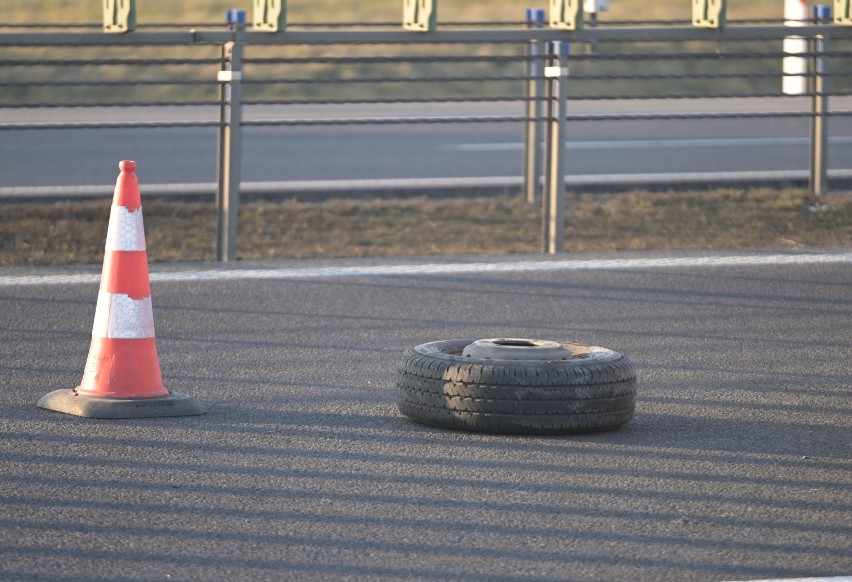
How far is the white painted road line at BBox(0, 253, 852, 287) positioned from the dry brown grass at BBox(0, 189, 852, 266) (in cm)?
90

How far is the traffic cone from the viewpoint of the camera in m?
5.14

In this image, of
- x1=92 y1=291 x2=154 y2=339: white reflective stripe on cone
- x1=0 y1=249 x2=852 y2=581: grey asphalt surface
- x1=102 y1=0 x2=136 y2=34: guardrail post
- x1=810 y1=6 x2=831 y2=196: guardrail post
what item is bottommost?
x1=0 y1=249 x2=852 y2=581: grey asphalt surface

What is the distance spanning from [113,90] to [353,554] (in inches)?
761

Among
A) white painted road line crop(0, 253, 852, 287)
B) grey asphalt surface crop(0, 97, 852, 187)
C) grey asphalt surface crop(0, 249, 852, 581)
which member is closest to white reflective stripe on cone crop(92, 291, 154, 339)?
grey asphalt surface crop(0, 249, 852, 581)

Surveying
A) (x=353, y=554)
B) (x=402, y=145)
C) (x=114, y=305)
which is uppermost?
(x=402, y=145)

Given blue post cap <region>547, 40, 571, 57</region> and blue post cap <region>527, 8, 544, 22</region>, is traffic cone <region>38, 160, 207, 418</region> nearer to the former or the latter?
blue post cap <region>547, 40, 571, 57</region>

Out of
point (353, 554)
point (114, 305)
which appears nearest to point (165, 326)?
point (114, 305)

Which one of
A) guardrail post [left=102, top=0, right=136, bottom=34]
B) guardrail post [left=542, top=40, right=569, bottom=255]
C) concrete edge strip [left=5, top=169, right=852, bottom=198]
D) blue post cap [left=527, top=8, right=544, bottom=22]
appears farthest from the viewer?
blue post cap [left=527, top=8, right=544, bottom=22]

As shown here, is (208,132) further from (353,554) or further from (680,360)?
(353,554)

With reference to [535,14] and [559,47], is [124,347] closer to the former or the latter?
[559,47]

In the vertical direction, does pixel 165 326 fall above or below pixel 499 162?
below

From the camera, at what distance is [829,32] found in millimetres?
10469

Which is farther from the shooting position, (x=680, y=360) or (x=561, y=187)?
(x=561, y=187)

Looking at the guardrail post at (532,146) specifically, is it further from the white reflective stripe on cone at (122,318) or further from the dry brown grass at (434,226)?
the white reflective stripe on cone at (122,318)
